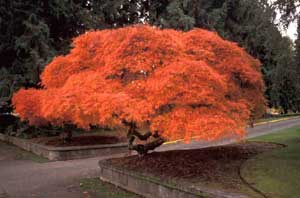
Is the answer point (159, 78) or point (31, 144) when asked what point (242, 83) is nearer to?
point (159, 78)

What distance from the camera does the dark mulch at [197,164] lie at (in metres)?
8.02

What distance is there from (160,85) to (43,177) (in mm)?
5137

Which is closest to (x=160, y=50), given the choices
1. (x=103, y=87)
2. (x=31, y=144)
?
(x=103, y=87)

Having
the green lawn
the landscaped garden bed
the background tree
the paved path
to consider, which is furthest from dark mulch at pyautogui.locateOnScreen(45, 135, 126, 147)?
the green lawn

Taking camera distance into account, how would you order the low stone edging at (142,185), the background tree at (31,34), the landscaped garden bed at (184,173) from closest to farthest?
the landscaped garden bed at (184,173)
the low stone edging at (142,185)
the background tree at (31,34)

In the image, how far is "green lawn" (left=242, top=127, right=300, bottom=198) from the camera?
6.94 m

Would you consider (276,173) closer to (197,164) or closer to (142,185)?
(197,164)

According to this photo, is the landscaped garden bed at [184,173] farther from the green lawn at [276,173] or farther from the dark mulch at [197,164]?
the green lawn at [276,173]

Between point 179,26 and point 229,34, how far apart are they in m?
6.45

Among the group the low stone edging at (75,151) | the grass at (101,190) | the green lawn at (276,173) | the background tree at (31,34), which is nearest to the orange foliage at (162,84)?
the green lawn at (276,173)

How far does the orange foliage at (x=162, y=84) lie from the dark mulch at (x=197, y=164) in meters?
0.87

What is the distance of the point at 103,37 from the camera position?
32.7ft

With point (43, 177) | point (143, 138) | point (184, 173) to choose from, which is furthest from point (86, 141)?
point (184, 173)

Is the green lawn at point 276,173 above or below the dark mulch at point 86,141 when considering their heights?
below
